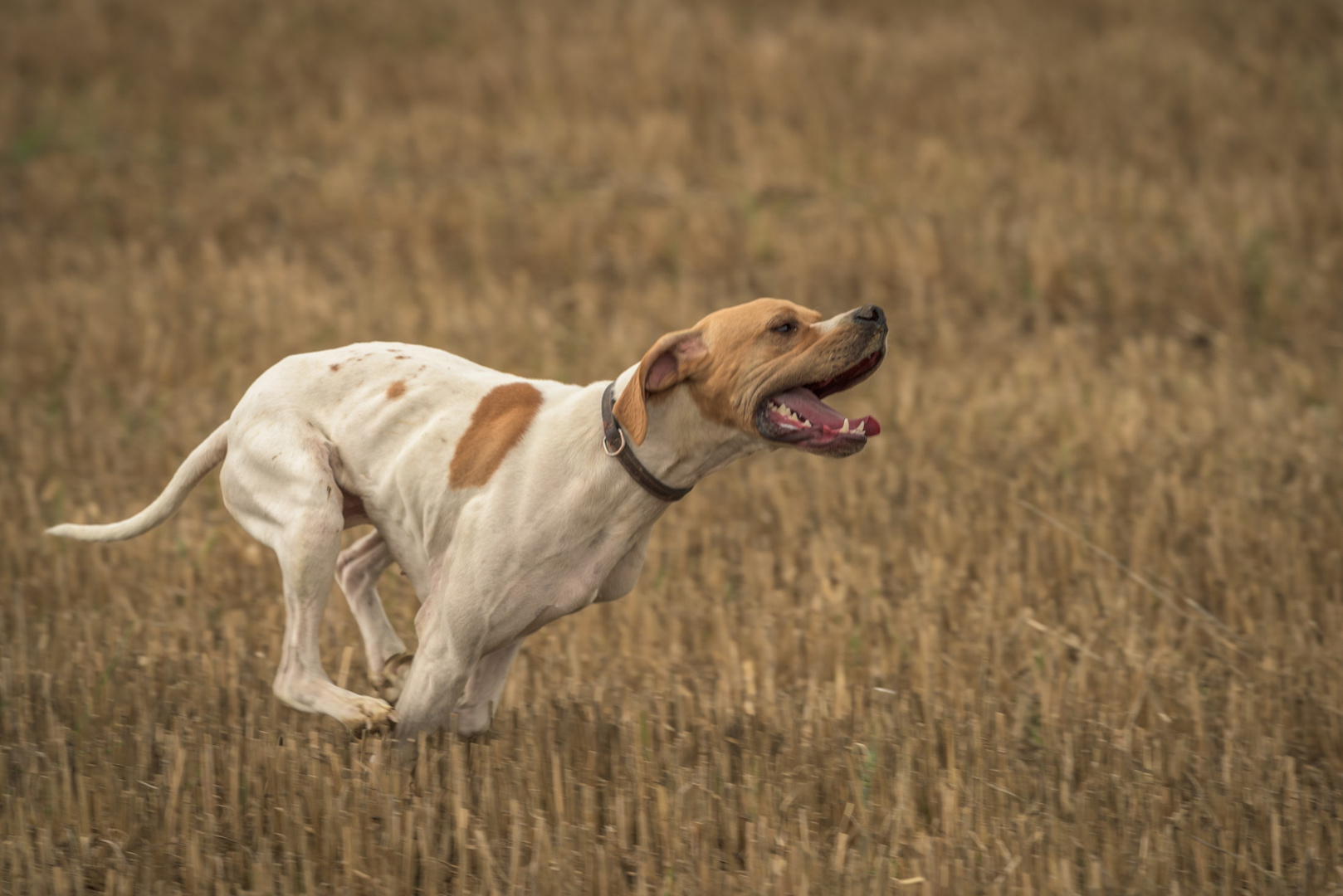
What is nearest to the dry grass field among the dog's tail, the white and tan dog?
the white and tan dog

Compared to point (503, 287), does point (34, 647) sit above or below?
below

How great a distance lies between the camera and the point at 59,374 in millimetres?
7984

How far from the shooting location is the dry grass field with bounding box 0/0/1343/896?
3.66m

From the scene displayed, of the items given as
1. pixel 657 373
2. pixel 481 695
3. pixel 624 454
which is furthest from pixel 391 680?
pixel 657 373

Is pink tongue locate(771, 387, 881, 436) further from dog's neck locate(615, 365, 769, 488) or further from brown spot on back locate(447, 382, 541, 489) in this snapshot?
brown spot on back locate(447, 382, 541, 489)

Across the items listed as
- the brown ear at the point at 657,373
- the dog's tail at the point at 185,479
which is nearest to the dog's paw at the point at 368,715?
the dog's tail at the point at 185,479

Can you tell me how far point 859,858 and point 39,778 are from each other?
231 centimetres

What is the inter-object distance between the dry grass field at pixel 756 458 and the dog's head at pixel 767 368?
41.7 inches

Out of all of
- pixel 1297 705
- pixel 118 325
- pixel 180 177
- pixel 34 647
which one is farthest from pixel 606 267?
pixel 1297 705

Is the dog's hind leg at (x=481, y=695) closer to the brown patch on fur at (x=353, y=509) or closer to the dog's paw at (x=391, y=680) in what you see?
the dog's paw at (x=391, y=680)

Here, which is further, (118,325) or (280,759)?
(118,325)

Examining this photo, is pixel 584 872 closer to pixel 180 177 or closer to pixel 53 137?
pixel 180 177

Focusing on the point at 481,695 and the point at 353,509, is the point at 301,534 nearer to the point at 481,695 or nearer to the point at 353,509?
the point at 353,509

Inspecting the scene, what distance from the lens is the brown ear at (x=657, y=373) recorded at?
3491 mm
